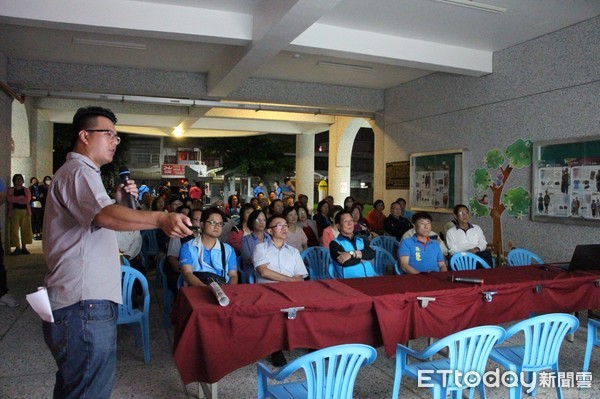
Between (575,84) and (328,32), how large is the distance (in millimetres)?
2918

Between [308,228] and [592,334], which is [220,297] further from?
[308,228]

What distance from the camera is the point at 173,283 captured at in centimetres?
421

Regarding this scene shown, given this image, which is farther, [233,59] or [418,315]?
[233,59]

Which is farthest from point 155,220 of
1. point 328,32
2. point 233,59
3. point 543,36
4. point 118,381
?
point 543,36

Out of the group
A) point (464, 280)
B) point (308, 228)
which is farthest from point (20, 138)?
point (464, 280)

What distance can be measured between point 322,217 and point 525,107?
323cm

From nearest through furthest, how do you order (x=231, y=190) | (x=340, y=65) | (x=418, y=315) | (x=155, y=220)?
1. (x=155, y=220)
2. (x=418, y=315)
3. (x=340, y=65)
4. (x=231, y=190)

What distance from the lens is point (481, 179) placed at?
21.6 ft

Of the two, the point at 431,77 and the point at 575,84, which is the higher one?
the point at 431,77

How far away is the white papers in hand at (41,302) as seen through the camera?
1568mm

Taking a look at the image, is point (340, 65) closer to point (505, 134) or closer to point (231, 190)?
point (505, 134)

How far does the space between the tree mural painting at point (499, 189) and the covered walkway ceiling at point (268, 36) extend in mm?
1224

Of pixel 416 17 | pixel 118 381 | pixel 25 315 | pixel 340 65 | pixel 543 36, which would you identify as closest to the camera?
pixel 118 381

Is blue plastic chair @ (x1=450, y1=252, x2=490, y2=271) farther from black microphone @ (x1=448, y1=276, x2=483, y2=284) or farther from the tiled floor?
black microphone @ (x1=448, y1=276, x2=483, y2=284)
